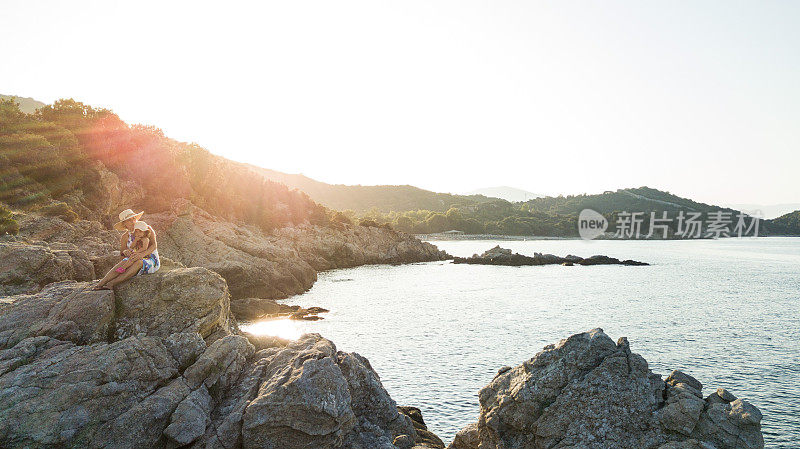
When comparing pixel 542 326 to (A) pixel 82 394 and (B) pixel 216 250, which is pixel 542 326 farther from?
(A) pixel 82 394

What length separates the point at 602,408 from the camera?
9.35 meters

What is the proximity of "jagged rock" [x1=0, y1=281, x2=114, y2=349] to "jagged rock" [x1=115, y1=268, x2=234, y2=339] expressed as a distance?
0.38 meters

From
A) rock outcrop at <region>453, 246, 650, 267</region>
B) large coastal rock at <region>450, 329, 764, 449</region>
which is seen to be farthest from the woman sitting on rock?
rock outcrop at <region>453, 246, 650, 267</region>

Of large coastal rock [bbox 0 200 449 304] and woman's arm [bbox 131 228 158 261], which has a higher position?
woman's arm [bbox 131 228 158 261]

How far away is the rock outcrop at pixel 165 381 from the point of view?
8188mm

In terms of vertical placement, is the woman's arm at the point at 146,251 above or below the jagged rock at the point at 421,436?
above

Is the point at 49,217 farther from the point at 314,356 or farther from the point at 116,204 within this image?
the point at 314,356

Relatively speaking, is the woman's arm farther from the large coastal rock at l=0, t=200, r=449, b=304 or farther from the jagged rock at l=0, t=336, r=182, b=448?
the large coastal rock at l=0, t=200, r=449, b=304

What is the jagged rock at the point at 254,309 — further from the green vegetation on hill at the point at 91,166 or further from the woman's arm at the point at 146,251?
the woman's arm at the point at 146,251

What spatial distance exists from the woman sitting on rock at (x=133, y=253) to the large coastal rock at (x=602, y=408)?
9646 millimetres

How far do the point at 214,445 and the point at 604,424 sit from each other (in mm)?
7878

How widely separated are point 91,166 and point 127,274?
30.7m

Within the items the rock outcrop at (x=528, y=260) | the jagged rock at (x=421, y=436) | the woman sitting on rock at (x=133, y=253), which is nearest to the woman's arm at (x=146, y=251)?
the woman sitting on rock at (x=133, y=253)

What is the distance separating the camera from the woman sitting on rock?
11.1 meters
